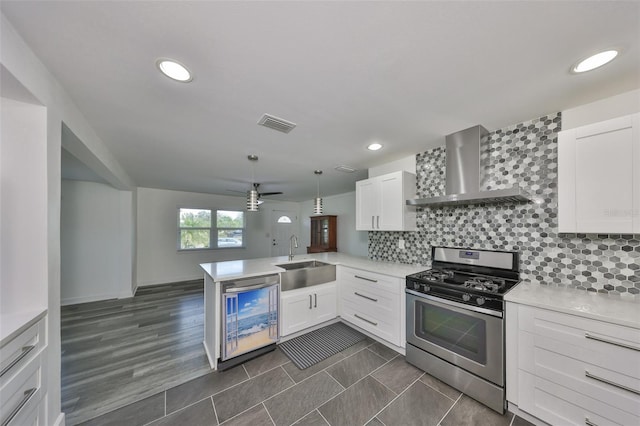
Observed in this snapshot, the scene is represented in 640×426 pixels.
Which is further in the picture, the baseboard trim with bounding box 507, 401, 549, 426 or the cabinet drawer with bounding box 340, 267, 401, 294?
the cabinet drawer with bounding box 340, 267, 401, 294

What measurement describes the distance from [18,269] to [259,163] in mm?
2488

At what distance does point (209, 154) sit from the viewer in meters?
2.95

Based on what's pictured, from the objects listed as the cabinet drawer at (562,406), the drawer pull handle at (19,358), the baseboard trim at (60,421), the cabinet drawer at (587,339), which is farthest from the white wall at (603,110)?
the baseboard trim at (60,421)

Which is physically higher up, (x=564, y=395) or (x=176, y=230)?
(x=176, y=230)

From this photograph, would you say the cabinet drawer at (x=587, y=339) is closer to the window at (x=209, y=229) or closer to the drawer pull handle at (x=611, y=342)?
the drawer pull handle at (x=611, y=342)

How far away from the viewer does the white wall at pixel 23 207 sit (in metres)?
1.23

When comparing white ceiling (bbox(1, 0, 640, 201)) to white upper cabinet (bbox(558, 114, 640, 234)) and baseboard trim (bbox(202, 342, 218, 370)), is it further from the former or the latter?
baseboard trim (bbox(202, 342, 218, 370))

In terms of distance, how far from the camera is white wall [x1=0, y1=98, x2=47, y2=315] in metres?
1.23

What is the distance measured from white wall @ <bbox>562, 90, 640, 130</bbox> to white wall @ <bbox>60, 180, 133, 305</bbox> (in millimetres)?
6712

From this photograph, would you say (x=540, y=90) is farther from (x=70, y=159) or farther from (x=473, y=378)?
(x=70, y=159)

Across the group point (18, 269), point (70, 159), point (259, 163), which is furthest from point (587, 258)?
point (70, 159)

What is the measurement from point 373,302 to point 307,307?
2.85 ft

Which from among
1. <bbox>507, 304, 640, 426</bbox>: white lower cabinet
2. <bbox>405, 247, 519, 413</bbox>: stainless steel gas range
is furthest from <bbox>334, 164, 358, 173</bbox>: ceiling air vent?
<bbox>507, 304, 640, 426</bbox>: white lower cabinet

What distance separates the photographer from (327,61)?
4.25 feet
